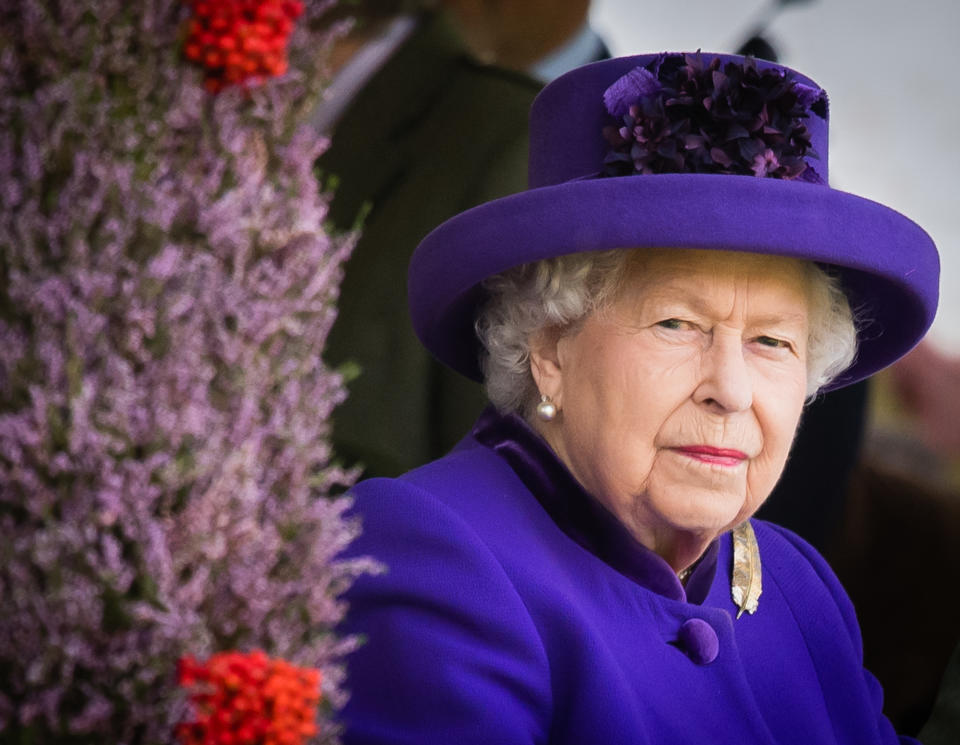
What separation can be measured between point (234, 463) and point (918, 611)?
2782 millimetres

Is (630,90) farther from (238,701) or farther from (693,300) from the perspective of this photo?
(238,701)

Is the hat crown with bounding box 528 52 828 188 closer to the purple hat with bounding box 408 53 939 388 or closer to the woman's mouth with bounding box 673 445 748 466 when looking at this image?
the purple hat with bounding box 408 53 939 388

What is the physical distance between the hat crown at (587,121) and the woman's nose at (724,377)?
35cm

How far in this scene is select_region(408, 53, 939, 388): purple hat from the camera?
5.74ft

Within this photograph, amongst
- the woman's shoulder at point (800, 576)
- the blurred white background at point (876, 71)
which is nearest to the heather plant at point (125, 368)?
the woman's shoulder at point (800, 576)

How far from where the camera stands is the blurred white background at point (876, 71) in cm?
317

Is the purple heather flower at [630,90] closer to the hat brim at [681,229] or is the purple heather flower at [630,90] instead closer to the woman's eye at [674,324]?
the hat brim at [681,229]

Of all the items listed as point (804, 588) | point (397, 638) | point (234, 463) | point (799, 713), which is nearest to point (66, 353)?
point (234, 463)

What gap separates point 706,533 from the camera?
1982 millimetres

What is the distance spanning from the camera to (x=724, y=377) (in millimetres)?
1854

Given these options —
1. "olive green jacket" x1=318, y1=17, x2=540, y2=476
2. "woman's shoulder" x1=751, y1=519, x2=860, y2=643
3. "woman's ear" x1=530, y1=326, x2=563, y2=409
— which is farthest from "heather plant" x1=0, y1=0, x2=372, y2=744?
"olive green jacket" x1=318, y1=17, x2=540, y2=476

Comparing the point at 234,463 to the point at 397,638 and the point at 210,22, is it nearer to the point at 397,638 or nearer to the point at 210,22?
the point at 210,22

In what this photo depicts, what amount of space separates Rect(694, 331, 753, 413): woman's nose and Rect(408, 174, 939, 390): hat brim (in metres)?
0.18

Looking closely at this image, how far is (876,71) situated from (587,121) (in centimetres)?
163
